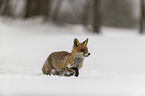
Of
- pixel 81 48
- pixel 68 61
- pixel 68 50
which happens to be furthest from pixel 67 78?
pixel 68 50

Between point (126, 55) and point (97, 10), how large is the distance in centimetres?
516

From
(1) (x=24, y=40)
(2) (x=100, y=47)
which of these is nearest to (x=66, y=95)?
(2) (x=100, y=47)

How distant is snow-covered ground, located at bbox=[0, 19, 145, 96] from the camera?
9.37 feet

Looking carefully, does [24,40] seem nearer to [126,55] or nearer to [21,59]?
[21,59]

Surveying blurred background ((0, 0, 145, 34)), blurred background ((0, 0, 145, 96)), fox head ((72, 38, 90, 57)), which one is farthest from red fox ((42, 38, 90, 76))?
blurred background ((0, 0, 145, 34))

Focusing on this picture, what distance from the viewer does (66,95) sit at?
8.98 feet

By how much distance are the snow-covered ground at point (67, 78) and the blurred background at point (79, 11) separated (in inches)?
49.0

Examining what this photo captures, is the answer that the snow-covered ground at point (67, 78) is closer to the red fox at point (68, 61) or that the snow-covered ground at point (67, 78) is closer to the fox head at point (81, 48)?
the red fox at point (68, 61)

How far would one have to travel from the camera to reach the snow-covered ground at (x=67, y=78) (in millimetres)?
2857

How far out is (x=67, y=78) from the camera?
3367 mm

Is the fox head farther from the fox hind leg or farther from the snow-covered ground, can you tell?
the fox hind leg

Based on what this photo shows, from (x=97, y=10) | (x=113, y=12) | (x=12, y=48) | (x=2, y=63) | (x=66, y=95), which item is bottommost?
(x=66, y=95)

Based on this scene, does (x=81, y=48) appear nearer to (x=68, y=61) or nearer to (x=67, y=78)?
(x=68, y=61)

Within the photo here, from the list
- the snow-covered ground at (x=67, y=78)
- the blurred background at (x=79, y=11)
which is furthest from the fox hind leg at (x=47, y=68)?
the blurred background at (x=79, y=11)
